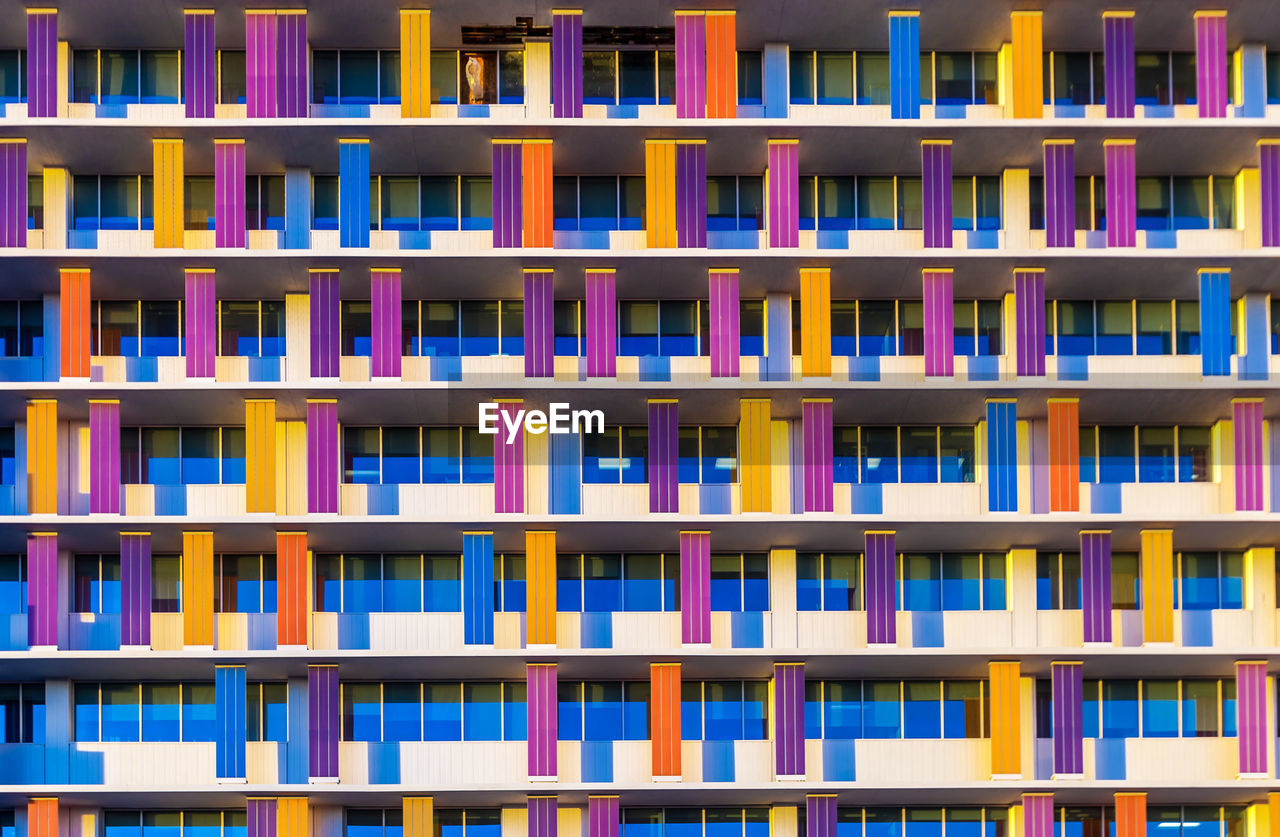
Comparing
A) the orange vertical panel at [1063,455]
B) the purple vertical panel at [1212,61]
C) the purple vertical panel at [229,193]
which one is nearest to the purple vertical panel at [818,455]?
the orange vertical panel at [1063,455]

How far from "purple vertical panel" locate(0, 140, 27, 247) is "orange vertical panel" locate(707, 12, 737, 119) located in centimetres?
1754

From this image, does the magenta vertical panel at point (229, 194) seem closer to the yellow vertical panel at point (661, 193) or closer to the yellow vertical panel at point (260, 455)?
the yellow vertical panel at point (260, 455)

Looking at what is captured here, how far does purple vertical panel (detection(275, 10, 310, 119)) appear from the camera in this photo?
40562 mm

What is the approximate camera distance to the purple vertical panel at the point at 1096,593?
39938 millimetres

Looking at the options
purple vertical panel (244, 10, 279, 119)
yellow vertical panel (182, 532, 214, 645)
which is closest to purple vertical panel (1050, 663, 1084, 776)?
yellow vertical panel (182, 532, 214, 645)

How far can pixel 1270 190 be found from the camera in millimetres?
41094

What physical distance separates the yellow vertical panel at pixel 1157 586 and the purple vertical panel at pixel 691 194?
538 inches

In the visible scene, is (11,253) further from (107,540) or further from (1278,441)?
(1278,441)

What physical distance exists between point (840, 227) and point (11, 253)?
21.3 metres

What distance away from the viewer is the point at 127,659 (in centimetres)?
3931

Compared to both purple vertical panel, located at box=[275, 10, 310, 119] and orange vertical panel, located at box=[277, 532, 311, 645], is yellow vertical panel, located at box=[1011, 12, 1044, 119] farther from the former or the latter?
orange vertical panel, located at box=[277, 532, 311, 645]

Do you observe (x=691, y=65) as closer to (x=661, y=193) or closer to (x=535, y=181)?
(x=661, y=193)

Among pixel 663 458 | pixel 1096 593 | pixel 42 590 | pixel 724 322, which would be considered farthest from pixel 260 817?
pixel 1096 593

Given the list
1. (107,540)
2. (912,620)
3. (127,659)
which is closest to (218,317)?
(107,540)
